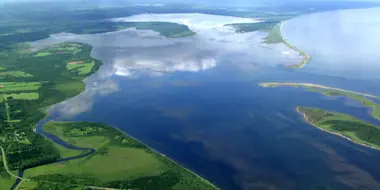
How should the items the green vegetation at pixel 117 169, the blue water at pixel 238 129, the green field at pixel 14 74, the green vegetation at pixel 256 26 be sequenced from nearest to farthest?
the green vegetation at pixel 117 169 → the blue water at pixel 238 129 → the green field at pixel 14 74 → the green vegetation at pixel 256 26

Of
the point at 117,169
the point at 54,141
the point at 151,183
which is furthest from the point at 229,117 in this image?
the point at 54,141

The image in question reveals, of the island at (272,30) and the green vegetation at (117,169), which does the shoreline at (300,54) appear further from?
the green vegetation at (117,169)

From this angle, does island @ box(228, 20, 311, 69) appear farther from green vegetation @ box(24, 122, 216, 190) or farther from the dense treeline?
green vegetation @ box(24, 122, 216, 190)

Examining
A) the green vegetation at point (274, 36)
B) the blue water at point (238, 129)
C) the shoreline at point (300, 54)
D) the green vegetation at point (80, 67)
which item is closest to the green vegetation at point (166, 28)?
the green vegetation at point (274, 36)

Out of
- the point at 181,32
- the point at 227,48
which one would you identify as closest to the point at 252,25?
the point at 181,32

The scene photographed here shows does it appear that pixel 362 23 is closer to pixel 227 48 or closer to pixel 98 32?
pixel 227 48

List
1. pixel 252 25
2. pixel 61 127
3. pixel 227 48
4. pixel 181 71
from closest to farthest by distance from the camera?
1. pixel 61 127
2. pixel 181 71
3. pixel 227 48
4. pixel 252 25

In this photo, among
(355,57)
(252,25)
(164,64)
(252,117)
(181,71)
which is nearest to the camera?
(252,117)
